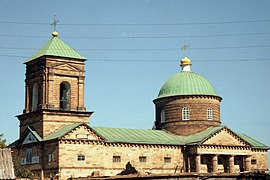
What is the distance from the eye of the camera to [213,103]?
209ft

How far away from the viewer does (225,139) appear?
59125mm

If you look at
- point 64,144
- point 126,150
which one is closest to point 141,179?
point 64,144

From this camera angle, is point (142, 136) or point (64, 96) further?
point (142, 136)

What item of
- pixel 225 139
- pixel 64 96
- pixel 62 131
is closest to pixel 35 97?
pixel 64 96

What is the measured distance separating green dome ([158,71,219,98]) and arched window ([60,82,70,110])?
44.7ft

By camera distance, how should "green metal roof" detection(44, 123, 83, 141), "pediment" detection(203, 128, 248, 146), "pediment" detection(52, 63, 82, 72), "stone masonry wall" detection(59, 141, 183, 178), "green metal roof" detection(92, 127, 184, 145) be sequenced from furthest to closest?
"pediment" detection(203, 128, 248, 146)
"green metal roof" detection(92, 127, 184, 145)
"pediment" detection(52, 63, 82, 72)
"green metal roof" detection(44, 123, 83, 141)
"stone masonry wall" detection(59, 141, 183, 178)

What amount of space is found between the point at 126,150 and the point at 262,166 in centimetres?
1819

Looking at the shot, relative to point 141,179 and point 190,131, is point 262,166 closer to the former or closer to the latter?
point 190,131

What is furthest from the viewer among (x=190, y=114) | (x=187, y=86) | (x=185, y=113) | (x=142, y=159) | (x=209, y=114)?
(x=187, y=86)

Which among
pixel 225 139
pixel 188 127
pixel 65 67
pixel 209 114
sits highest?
pixel 65 67

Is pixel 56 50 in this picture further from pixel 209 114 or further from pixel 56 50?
pixel 209 114

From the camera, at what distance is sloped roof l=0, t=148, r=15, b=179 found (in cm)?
3030

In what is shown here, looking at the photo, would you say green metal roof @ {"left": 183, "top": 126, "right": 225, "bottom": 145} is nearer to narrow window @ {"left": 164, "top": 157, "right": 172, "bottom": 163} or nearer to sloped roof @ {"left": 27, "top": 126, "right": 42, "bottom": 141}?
narrow window @ {"left": 164, "top": 157, "right": 172, "bottom": 163}

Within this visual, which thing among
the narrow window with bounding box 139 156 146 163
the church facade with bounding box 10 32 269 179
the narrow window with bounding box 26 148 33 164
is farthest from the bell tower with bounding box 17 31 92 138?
the narrow window with bounding box 139 156 146 163
